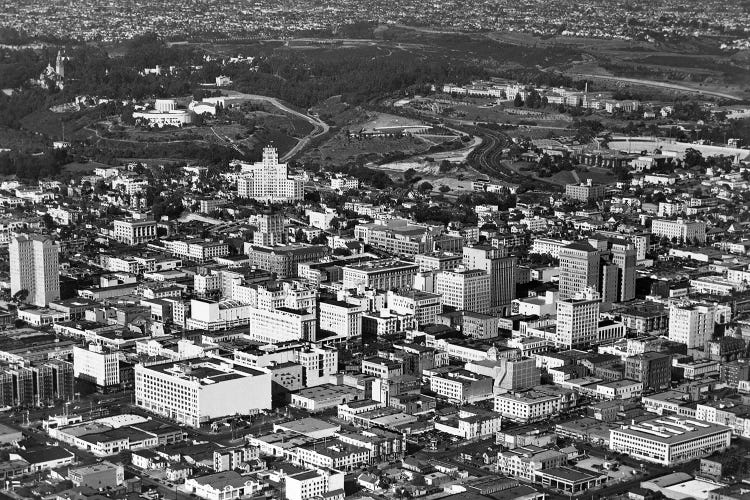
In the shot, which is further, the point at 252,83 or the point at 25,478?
the point at 252,83

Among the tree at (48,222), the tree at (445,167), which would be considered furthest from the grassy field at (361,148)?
the tree at (48,222)

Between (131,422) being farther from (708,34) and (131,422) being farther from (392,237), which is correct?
(708,34)

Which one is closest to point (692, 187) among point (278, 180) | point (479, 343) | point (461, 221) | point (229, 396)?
point (461, 221)

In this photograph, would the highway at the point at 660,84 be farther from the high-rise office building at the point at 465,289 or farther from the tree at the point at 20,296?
the tree at the point at 20,296

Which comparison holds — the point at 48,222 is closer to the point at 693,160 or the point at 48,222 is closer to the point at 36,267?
the point at 36,267

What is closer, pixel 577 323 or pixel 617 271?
pixel 577 323

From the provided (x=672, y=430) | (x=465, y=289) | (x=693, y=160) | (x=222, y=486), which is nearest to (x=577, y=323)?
(x=465, y=289)

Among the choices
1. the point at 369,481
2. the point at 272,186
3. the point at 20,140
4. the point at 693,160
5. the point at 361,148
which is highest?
the point at 369,481
